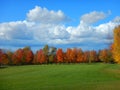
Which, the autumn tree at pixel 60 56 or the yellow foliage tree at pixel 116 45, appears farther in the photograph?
the autumn tree at pixel 60 56

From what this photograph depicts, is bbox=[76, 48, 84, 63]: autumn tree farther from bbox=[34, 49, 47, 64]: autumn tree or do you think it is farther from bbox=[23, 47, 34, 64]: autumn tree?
bbox=[23, 47, 34, 64]: autumn tree

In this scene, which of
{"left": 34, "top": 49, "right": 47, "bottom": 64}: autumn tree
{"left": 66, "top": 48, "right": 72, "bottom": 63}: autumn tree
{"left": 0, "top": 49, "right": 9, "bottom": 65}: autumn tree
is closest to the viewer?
{"left": 0, "top": 49, "right": 9, "bottom": 65}: autumn tree

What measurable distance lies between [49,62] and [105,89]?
121 meters

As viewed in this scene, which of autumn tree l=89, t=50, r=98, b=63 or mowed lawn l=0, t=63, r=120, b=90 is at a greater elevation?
autumn tree l=89, t=50, r=98, b=63

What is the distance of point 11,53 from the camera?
136 m

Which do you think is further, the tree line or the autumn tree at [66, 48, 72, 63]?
the autumn tree at [66, 48, 72, 63]

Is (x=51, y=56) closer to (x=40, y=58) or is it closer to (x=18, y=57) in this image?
(x=40, y=58)

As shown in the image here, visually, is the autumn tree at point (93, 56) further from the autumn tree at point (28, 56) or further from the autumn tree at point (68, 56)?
the autumn tree at point (28, 56)

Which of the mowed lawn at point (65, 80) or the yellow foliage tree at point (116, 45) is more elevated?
the yellow foliage tree at point (116, 45)

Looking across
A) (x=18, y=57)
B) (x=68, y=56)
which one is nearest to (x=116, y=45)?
(x=18, y=57)

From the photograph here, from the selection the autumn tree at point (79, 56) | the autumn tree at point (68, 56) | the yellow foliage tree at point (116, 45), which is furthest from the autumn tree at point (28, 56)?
the yellow foliage tree at point (116, 45)

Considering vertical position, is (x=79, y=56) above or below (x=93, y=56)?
below

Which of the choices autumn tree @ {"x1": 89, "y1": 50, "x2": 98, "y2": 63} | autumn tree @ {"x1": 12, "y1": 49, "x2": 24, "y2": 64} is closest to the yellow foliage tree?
autumn tree @ {"x1": 12, "y1": 49, "x2": 24, "y2": 64}

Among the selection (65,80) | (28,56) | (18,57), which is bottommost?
(65,80)
